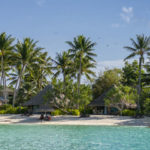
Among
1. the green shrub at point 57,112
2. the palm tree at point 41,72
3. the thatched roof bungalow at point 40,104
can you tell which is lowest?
the green shrub at point 57,112

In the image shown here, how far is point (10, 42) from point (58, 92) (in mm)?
13797

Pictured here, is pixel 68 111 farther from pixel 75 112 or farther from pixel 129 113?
pixel 129 113

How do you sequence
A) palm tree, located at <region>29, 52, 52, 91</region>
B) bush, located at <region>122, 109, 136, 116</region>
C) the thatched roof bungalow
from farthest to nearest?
palm tree, located at <region>29, 52, 52, 91</region> → the thatched roof bungalow → bush, located at <region>122, 109, 136, 116</region>

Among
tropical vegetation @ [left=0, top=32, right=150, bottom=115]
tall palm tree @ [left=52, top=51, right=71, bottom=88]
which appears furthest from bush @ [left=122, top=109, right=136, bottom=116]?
tall palm tree @ [left=52, top=51, right=71, bottom=88]

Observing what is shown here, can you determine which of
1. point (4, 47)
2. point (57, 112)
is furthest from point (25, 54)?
point (57, 112)

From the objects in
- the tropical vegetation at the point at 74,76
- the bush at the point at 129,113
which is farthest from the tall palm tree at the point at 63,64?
the bush at the point at 129,113

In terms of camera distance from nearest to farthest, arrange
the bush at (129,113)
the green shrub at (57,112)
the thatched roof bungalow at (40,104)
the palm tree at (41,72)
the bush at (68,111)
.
A: the bush at (129,113) → the green shrub at (57,112) → the bush at (68,111) → the thatched roof bungalow at (40,104) → the palm tree at (41,72)

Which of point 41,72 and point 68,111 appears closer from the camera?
point 68,111

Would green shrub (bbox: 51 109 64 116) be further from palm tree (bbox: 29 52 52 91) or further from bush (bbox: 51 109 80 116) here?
palm tree (bbox: 29 52 52 91)

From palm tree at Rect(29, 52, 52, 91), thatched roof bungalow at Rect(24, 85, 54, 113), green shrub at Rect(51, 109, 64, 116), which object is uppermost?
palm tree at Rect(29, 52, 52, 91)

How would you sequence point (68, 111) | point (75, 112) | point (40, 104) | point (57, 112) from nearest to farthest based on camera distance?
point (57, 112) → point (75, 112) → point (68, 111) → point (40, 104)

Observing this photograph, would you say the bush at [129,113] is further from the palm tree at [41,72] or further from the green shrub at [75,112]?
the palm tree at [41,72]

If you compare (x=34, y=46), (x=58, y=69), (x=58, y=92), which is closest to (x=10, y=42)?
(x=34, y=46)

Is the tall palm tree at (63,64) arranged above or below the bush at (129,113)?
above
